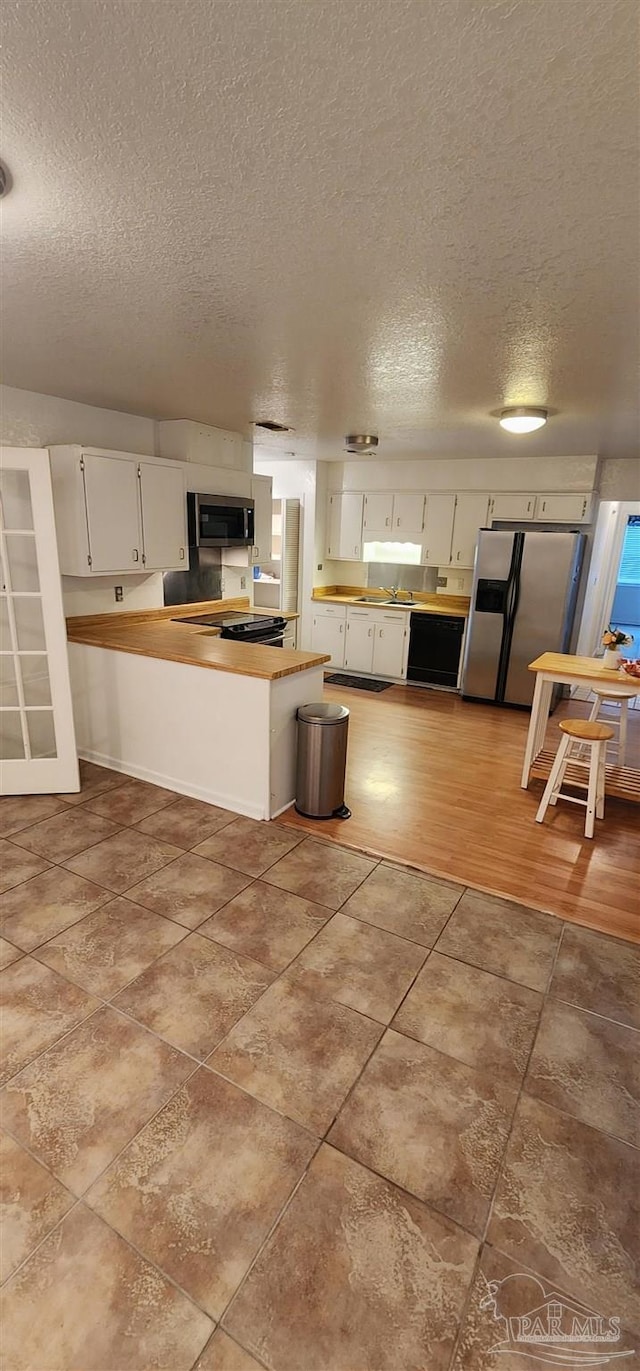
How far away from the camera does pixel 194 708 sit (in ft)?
11.7

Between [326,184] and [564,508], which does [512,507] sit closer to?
[564,508]

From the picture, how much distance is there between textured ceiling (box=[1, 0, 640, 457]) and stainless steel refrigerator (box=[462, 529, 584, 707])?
2646 mm

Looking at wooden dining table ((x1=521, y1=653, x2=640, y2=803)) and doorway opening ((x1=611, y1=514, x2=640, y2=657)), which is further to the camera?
doorway opening ((x1=611, y1=514, x2=640, y2=657))

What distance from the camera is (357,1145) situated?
1637mm

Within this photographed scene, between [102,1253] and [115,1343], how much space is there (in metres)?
0.18

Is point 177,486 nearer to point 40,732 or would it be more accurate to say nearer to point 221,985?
point 40,732

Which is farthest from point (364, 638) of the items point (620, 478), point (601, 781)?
point (601, 781)

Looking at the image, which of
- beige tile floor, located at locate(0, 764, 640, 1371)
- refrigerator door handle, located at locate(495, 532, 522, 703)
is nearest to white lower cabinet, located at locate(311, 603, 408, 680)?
refrigerator door handle, located at locate(495, 532, 522, 703)

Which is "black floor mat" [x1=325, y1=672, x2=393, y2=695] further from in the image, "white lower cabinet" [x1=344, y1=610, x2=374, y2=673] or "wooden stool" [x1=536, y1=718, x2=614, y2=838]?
"wooden stool" [x1=536, y1=718, x2=614, y2=838]

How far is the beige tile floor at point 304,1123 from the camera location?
1271 millimetres

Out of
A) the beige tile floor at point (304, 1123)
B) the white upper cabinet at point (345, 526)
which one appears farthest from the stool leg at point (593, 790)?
the white upper cabinet at point (345, 526)

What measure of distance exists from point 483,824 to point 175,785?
1949 millimetres

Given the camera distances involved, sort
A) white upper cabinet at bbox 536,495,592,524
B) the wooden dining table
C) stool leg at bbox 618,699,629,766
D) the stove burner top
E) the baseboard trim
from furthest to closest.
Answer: white upper cabinet at bbox 536,495,592,524
the stove burner top
stool leg at bbox 618,699,629,766
the wooden dining table
the baseboard trim

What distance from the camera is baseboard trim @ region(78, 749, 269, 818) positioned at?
138 inches
